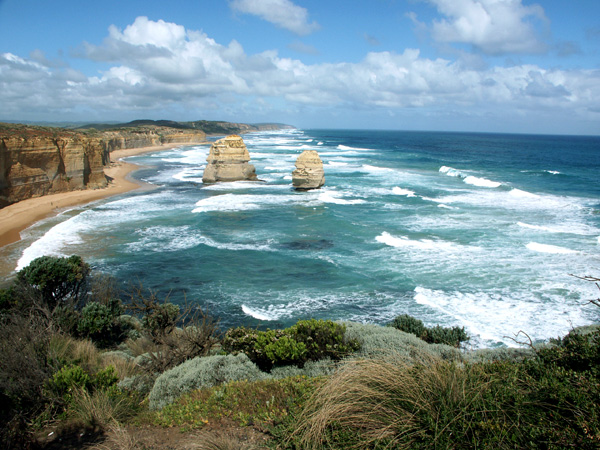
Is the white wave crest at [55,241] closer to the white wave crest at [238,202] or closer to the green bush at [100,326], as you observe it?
the white wave crest at [238,202]

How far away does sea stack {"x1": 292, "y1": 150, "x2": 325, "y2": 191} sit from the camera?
39.2 metres

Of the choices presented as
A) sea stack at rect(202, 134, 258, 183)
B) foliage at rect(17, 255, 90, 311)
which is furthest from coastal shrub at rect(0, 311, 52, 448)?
sea stack at rect(202, 134, 258, 183)

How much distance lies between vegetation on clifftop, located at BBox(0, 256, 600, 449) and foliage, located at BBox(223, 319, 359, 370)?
0.02 m

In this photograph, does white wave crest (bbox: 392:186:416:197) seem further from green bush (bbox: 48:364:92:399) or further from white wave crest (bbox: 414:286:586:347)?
green bush (bbox: 48:364:92:399)

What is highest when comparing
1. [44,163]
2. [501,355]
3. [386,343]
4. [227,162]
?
[227,162]

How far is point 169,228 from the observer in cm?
2570

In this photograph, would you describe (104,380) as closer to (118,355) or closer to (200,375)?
(200,375)

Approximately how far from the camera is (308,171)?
3928cm

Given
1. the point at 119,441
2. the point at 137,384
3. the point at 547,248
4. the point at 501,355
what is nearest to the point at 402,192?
the point at 547,248

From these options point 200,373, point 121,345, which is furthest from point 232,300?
point 200,373

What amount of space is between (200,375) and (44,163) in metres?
34.6

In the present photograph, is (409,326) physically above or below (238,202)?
below

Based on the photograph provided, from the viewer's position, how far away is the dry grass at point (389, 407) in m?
4.01

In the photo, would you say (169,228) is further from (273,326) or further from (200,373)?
(200,373)
